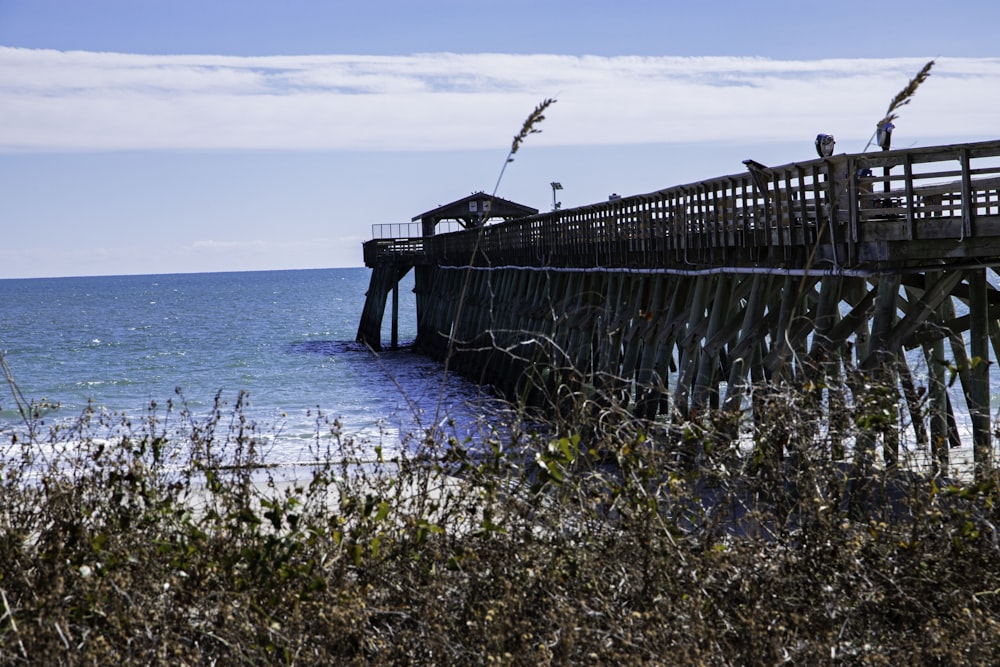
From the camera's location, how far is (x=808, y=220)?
10.9 m

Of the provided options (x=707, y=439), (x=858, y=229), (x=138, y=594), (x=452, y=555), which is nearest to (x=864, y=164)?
(x=858, y=229)

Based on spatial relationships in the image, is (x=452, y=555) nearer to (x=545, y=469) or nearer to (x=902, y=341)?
(x=545, y=469)

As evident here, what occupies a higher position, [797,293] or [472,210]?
[472,210]

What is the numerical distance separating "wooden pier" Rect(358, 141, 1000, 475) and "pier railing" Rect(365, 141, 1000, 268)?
0.06 ft

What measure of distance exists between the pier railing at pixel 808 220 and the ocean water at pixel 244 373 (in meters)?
3.50

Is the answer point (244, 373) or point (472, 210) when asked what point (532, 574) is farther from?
point (472, 210)

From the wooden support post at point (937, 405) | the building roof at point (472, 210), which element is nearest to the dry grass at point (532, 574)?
the wooden support post at point (937, 405)

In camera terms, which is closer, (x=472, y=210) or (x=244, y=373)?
(x=244, y=373)

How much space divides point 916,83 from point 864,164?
6.54 meters

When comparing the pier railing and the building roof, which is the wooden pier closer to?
the pier railing

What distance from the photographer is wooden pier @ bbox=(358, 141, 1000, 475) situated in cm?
495

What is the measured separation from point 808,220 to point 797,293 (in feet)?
12.1

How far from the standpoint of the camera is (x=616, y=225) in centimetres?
1845

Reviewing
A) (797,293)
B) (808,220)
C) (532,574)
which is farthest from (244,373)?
(532,574)
